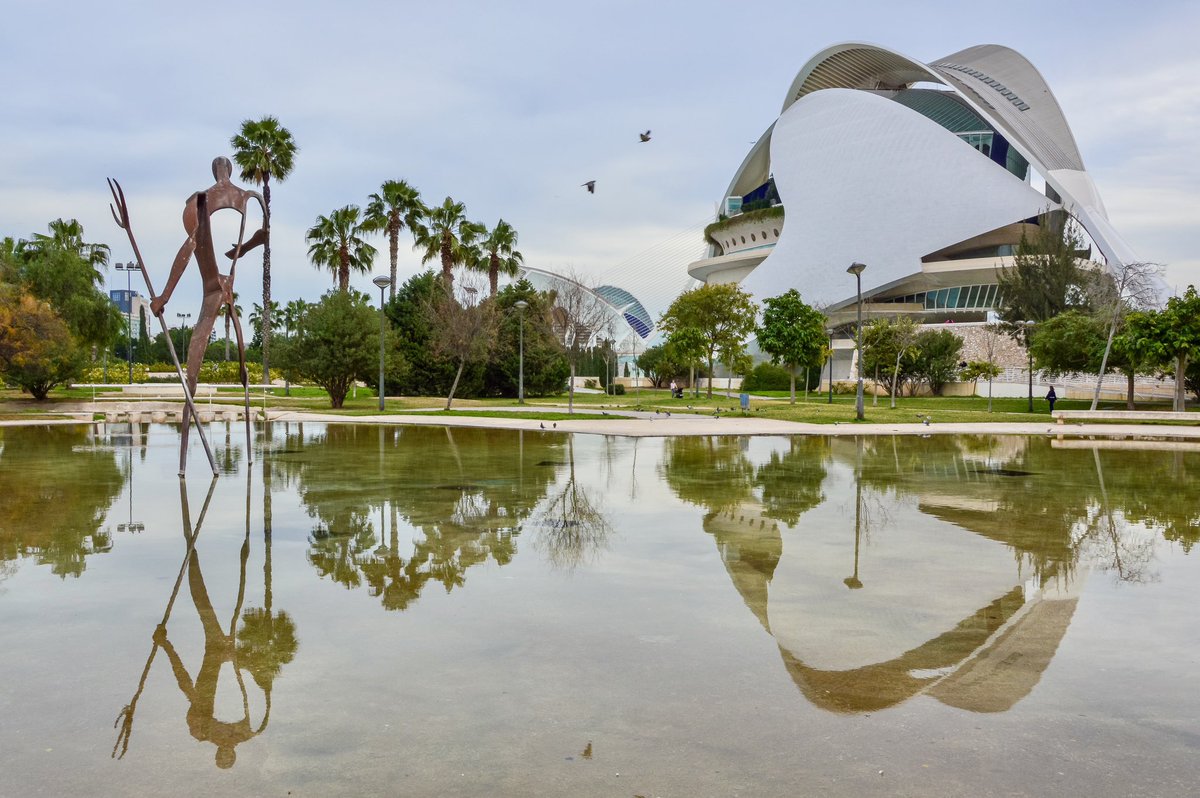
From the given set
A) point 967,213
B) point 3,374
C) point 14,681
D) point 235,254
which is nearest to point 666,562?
point 14,681

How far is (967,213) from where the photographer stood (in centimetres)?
6625

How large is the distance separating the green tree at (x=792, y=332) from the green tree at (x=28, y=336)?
30.1 meters

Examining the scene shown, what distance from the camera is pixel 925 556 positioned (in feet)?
27.0

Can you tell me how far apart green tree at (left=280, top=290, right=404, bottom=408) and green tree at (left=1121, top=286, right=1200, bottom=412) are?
95.0 feet

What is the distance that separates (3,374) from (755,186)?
6850cm

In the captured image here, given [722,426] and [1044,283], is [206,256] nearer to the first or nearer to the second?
[722,426]

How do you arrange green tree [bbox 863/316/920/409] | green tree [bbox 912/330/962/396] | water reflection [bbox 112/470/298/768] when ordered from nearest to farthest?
water reflection [bbox 112/470/298/768], green tree [bbox 863/316/920/409], green tree [bbox 912/330/962/396]

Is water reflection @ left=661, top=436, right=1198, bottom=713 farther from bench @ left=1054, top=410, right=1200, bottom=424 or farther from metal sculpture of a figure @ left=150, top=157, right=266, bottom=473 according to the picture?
bench @ left=1054, top=410, right=1200, bottom=424

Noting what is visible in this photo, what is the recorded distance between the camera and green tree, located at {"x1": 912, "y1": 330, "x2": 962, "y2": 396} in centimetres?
5111

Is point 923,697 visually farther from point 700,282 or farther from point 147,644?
point 700,282

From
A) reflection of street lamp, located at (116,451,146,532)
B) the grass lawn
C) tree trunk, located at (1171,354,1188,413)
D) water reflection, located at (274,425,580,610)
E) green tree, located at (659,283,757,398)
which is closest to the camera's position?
water reflection, located at (274,425,580,610)

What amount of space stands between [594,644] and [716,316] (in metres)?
44.9

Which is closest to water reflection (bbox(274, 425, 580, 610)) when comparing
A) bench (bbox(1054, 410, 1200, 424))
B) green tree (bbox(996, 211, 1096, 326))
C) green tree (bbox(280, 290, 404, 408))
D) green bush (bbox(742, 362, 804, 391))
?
green tree (bbox(280, 290, 404, 408))

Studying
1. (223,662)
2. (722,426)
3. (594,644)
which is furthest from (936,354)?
(223,662)
